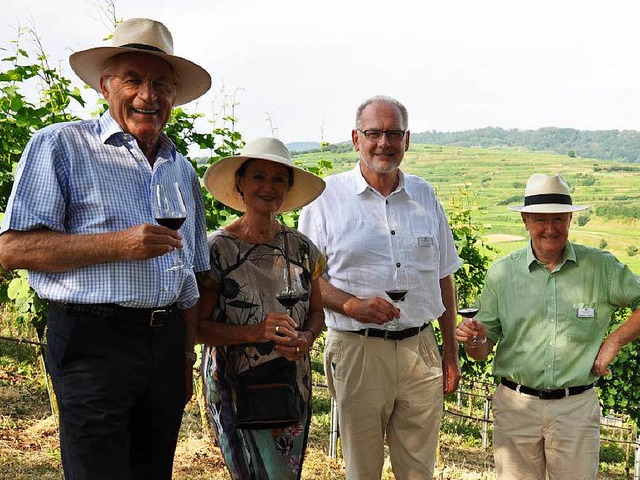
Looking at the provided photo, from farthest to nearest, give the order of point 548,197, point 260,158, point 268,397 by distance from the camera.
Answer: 1. point 548,197
2. point 260,158
3. point 268,397

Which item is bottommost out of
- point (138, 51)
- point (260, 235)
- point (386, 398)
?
point (386, 398)

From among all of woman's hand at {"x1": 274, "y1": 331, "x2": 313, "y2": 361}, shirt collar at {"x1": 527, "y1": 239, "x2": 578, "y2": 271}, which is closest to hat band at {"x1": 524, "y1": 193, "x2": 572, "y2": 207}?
shirt collar at {"x1": 527, "y1": 239, "x2": 578, "y2": 271}

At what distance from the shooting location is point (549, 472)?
388cm

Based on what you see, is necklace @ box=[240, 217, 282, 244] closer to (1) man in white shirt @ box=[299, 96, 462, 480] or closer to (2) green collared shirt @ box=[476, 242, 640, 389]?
(1) man in white shirt @ box=[299, 96, 462, 480]

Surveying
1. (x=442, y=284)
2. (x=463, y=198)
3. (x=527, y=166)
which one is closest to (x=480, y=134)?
(x=527, y=166)

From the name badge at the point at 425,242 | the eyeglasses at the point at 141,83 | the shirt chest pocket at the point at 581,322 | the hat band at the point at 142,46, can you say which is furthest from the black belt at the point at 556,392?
the hat band at the point at 142,46

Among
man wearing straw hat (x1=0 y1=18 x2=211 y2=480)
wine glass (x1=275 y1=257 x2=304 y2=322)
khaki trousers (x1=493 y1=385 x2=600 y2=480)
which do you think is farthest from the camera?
khaki trousers (x1=493 y1=385 x2=600 y2=480)

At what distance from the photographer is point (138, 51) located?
2.83 m

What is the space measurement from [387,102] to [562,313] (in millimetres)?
1335

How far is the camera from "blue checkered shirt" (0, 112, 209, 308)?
2.54 metres

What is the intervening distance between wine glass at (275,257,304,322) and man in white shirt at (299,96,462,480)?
532 mm

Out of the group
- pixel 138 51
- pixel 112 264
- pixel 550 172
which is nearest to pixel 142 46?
pixel 138 51

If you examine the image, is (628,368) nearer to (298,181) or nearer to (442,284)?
(442,284)

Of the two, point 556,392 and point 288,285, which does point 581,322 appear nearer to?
point 556,392
